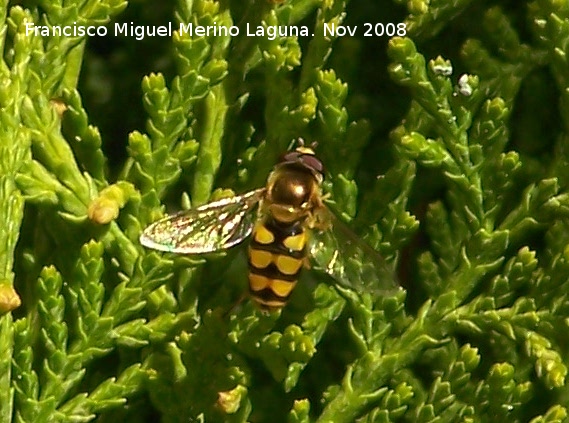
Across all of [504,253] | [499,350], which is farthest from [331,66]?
[499,350]

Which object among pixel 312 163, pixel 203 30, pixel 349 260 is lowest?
pixel 349 260

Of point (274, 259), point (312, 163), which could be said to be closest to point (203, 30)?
point (312, 163)

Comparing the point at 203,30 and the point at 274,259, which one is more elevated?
the point at 203,30

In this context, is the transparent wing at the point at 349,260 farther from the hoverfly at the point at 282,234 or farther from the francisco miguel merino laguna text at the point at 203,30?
the francisco miguel merino laguna text at the point at 203,30

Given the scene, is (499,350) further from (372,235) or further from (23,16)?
(23,16)

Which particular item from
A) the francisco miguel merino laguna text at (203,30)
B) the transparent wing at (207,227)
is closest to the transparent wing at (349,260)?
the transparent wing at (207,227)

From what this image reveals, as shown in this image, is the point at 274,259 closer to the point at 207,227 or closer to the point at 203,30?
the point at 207,227
